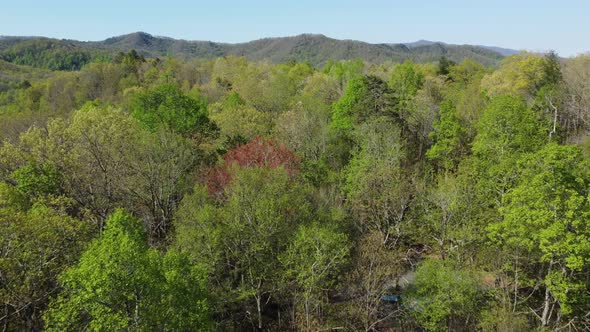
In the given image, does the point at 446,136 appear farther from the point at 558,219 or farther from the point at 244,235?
the point at 244,235

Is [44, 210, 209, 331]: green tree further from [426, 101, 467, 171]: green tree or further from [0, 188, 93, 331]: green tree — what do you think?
[426, 101, 467, 171]: green tree

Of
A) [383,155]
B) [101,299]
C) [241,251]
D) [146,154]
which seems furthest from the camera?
[383,155]

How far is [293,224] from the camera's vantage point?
2670 centimetres

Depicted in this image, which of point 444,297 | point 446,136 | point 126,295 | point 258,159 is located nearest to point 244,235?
point 126,295

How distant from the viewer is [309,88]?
7000 cm

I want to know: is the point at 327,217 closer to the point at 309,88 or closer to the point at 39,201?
the point at 39,201

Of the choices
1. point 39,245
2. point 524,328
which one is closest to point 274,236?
point 39,245

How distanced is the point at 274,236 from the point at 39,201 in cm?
1401

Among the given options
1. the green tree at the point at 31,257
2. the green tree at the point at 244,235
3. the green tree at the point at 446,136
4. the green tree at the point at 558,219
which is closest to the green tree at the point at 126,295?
the green tree at the point at 31,257

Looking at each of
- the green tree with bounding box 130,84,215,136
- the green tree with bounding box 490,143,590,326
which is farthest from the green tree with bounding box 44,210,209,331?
the green tree with bounding box 130,84,215,136

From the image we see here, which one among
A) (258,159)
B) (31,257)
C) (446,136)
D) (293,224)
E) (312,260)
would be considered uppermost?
(446,136)

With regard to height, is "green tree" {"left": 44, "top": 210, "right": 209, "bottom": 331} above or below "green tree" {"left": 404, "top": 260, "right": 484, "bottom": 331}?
above

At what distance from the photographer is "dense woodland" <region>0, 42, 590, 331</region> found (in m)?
18.3

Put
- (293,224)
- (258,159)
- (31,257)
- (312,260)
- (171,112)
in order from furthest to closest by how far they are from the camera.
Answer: (171,112), (258,159), (293,224), (312,260), (31,257)
